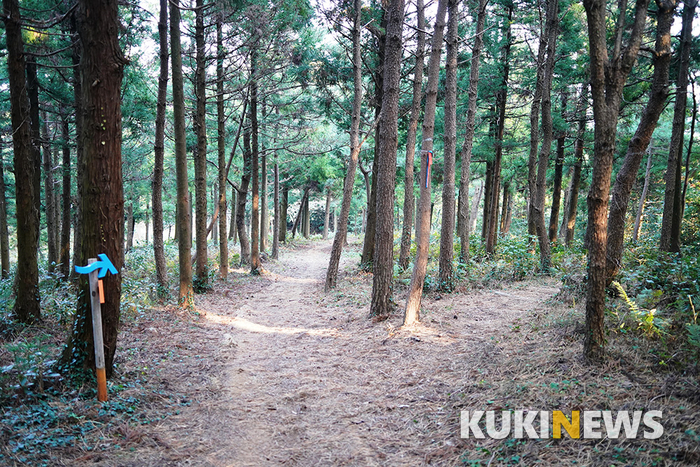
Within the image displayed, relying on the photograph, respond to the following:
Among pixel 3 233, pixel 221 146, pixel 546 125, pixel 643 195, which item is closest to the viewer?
pixel 3 233

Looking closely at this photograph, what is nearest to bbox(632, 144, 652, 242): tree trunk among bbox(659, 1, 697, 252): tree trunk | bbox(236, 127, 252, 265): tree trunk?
bbox(659, 1, 697, 252): tree trunk

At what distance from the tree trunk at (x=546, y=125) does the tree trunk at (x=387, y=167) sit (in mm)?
5961

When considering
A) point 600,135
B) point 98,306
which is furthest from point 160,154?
point 600,135

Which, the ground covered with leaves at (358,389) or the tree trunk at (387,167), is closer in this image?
the ground covered with leaves at (358,389)

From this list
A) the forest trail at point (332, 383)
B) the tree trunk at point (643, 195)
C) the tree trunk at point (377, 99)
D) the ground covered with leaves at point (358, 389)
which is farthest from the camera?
the tree trunk at point (643, 195)

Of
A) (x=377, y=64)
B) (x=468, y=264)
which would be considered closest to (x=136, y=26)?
(x=377, y=64)

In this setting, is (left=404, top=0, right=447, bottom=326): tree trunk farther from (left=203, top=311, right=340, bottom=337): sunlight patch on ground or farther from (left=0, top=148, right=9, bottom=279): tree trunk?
(left=0, top=148, right=9, bottom=279): tree trunk

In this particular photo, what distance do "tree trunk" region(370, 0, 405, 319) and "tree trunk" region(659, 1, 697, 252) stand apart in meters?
6.77

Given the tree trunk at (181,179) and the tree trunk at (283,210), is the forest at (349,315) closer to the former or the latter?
the tree trunk at (181,179)

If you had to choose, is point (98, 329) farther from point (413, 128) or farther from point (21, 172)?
point (413, 128)

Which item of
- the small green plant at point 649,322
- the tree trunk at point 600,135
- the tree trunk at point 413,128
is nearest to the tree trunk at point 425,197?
the tree trunk at point 600,135

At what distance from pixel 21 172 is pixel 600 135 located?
8.58 metres

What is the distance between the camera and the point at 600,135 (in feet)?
14.4

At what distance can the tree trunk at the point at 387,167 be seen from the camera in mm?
7789
